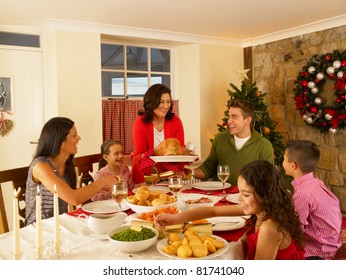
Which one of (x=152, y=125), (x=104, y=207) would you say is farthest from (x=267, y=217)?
(x=152, y=125)

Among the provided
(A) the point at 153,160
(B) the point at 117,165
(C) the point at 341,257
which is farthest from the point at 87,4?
(C) the point at 341,257

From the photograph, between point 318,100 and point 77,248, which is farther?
point 318,100

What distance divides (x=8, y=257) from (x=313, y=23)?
3.12m

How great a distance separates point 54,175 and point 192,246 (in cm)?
70

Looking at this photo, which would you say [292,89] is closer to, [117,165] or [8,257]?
[117,165]

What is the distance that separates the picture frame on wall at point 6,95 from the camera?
3018 mm

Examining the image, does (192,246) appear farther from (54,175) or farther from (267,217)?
(54,175)

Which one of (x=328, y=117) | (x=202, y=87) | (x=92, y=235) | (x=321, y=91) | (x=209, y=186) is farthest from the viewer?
(x=202, y=87)

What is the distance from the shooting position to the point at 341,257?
131 cm

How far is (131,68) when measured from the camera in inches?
141

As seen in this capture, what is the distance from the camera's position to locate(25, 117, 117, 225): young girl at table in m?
1.31

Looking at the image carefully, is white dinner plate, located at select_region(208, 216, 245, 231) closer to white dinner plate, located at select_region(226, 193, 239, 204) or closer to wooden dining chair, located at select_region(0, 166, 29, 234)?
white dinner plate, located at select_region(226, 193, 239, 204)

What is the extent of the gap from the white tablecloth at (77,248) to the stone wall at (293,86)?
2.63m

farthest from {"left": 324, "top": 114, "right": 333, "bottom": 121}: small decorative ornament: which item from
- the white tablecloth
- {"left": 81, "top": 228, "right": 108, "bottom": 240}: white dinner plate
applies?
{"left": 81, "top": 228, "right": 108, "bottom": 240}: white dinner plate
